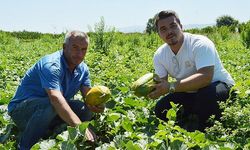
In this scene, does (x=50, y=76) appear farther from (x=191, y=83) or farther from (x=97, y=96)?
(x=191, y=83)

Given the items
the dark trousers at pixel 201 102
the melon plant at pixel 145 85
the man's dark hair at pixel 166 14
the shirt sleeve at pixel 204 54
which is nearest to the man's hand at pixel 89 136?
the melon plant at pixel 145 85

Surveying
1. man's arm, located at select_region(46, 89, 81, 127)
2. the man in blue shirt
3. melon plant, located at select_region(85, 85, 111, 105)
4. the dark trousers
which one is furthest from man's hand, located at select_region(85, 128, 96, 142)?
the dark trousers

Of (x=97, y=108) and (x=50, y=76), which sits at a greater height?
(x=50, y=76)

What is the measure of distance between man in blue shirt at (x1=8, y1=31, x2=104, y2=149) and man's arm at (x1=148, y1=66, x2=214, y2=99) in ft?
1.90

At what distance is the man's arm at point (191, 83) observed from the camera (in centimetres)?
396

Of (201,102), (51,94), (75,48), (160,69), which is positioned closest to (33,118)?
(51,94)

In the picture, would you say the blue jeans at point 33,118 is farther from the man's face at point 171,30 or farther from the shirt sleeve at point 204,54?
the shirt sleeve at point 204,54

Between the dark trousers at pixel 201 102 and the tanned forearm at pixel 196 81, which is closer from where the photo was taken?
the tanned forearm at pixel 196 81

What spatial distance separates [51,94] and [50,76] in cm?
18

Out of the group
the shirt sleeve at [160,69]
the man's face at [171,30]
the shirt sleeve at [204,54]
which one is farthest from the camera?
the shirt sleeve at [160,69]

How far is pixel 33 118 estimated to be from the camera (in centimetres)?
384

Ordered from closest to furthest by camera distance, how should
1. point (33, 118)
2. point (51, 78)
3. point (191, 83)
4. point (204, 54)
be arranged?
point (51, 78)
point (33, 118)
point (191, 83)
point (204, 54)

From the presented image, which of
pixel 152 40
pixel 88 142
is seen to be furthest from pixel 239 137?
pixel 152 40

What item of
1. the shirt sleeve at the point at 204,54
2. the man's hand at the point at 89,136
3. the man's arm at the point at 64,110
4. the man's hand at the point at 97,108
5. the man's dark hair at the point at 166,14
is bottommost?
the man's hand at the point at 89,136
